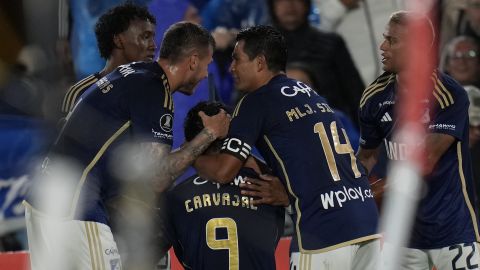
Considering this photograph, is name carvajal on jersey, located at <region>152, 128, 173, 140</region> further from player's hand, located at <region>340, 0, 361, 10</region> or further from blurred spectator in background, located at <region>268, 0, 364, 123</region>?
player's hand, located at <region>340, 0, 361, 10</region>

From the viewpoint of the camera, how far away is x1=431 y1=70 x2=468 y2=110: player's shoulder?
19.9 feet

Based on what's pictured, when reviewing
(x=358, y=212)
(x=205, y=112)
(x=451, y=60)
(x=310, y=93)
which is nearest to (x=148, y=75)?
(x=205, y=112)

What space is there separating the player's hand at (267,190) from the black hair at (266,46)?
577 millimetres

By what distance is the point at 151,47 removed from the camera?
20.9ft

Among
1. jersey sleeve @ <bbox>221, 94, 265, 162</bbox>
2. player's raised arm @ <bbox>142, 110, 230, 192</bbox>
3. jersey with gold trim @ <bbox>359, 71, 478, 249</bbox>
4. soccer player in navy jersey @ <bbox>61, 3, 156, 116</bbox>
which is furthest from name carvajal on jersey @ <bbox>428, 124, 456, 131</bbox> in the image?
soccer player in navy jersey @ <bbox>61, 3, 156, 116</bbox>

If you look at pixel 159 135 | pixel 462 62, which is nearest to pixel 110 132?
pixel 159 135

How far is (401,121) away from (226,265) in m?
1.30

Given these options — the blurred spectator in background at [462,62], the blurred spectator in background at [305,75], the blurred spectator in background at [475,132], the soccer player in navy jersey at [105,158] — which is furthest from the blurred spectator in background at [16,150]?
the blurred spectator in background at [462,62]

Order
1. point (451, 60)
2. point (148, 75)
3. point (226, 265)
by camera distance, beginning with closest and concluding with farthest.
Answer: point (148, 75), point (226, 265), point (451, 60)

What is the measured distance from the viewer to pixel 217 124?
5629 mm

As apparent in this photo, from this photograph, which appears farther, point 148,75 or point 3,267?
point 3,267

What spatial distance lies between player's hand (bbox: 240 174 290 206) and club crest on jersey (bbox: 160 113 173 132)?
572mm

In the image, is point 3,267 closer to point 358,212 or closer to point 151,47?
point 151,47

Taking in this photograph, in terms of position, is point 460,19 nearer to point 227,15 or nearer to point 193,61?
point 227,15
